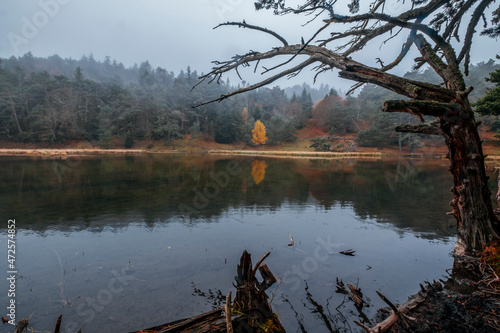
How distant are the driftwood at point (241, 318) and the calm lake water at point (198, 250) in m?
0.88

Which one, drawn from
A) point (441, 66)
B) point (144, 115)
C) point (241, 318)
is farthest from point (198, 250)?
point (144, 115)

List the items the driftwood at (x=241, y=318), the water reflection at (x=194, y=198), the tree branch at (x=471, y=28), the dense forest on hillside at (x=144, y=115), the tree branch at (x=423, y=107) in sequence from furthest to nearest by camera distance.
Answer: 1. the dense forest on hillside at (x=144, y=115)
2. the water reflection at (x=194, y=198)
3. the tree branch at (x=471, y=28)
4. the tree branch at (x=423, y=107)
5. the driftwood at (x=241, y=318)

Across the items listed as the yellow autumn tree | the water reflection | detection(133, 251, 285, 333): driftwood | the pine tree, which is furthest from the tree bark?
the yellow autumn tree

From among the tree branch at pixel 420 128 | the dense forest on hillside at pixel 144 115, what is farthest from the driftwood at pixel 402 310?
the dense forest on hillside at pixel 144 115

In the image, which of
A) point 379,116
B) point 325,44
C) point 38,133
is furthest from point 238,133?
Result: point 325,44

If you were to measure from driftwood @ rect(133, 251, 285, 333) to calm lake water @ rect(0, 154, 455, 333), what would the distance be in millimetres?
884

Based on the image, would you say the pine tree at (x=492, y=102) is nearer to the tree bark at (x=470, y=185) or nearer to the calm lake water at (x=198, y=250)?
the calm lake water at (x=198, y=250)

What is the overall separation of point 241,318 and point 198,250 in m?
4.10

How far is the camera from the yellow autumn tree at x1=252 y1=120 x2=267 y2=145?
65338 millimetres

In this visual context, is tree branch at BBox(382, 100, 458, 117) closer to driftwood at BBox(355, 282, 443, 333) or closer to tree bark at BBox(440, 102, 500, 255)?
tree bark at BBox(440, 102, 500, 255)

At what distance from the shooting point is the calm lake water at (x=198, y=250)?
4.73m

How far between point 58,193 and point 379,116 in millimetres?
60999

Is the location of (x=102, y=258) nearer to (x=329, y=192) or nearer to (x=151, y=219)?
(x=151, y=219)

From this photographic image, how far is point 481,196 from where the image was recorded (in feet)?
16.6
